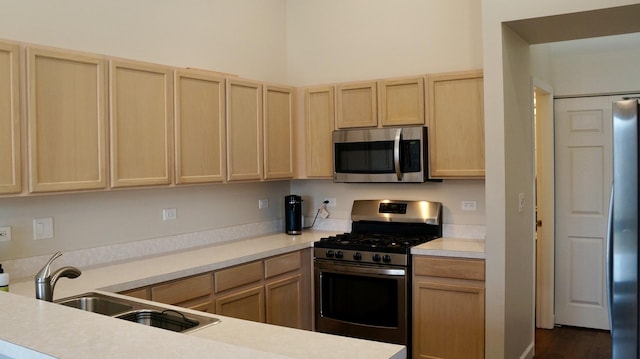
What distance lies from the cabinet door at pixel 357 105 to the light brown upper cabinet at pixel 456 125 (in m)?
0.45

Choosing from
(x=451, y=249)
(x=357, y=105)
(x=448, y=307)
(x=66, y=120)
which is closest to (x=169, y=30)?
(x=66, y=120)

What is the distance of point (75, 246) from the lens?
3312 millimetres

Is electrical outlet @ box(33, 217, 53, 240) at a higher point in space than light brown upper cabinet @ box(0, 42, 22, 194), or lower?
lower

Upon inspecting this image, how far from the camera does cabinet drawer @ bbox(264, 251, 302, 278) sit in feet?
12.7

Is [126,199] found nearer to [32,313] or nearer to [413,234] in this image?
[32,313]

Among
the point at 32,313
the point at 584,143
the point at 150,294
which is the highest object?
the point at 584,143

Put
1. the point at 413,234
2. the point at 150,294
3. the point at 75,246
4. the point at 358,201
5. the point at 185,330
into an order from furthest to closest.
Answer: the point at 358,201, the point at 413,234, the point at 75,246, the point at 150,294, the point at 185,330

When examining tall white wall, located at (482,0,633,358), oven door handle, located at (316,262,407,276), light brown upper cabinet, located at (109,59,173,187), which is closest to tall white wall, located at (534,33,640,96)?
tall white wall, located at (482,0,633,358)

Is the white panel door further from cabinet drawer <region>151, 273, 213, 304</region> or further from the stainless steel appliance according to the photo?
cabinet drawer <region>151, 273, 213, 304</region>

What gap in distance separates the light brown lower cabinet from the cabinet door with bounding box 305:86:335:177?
722 millimetres

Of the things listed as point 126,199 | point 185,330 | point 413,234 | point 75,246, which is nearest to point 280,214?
point 413,234

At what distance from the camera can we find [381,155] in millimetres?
4273

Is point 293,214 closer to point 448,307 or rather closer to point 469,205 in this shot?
point 469,205

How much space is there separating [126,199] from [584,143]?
375 cm
